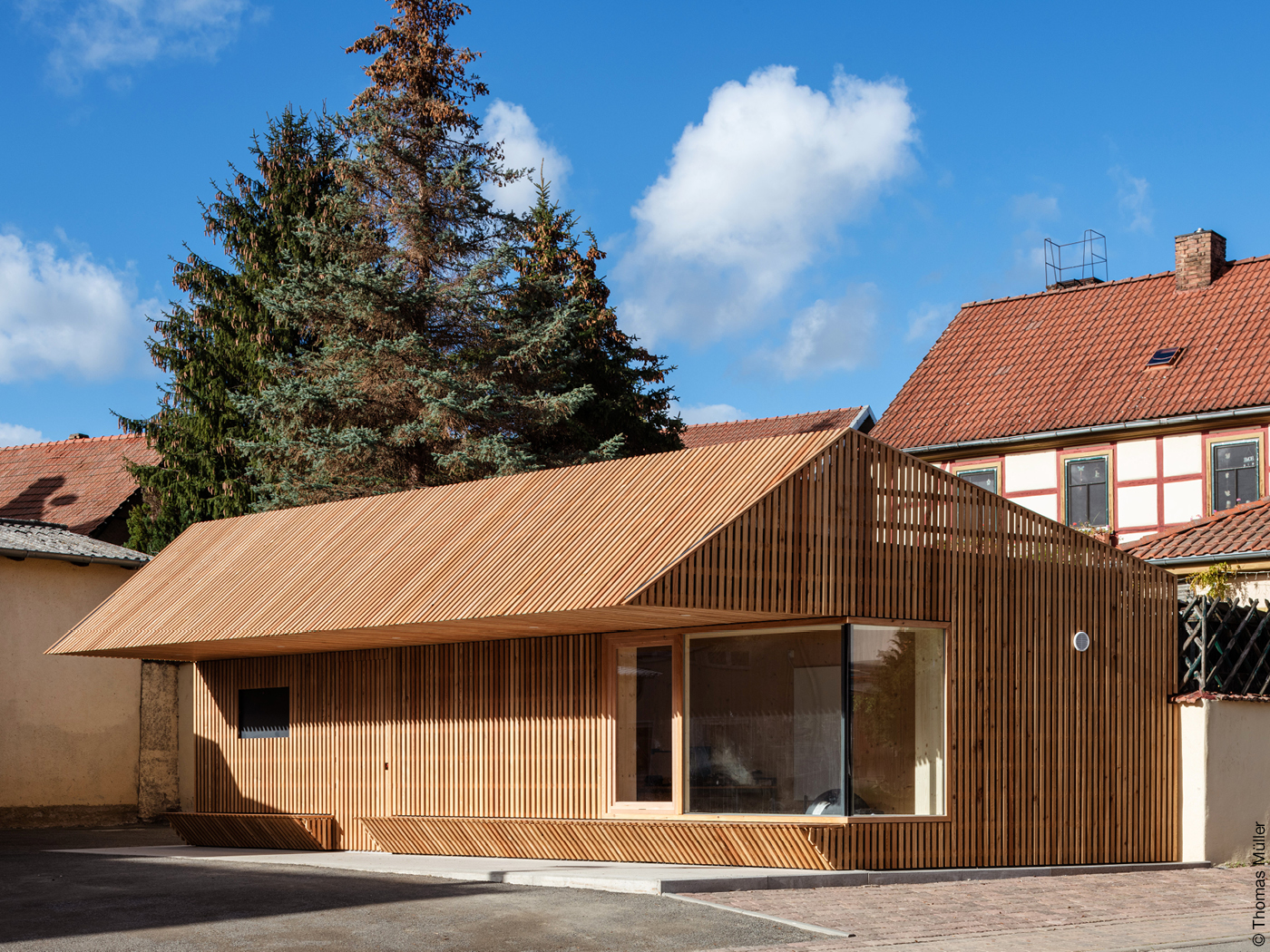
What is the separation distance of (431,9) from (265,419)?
32.2 ft

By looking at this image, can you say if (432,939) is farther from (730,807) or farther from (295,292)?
(295,292)

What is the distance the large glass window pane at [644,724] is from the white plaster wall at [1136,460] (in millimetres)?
14999

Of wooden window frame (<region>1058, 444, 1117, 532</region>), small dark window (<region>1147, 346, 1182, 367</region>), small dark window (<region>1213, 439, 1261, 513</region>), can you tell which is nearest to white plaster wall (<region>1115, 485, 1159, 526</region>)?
wooden window frame (<region>1058, 444, 1117, 532</region>)

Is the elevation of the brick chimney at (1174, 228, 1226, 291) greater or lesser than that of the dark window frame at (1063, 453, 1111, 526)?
greater

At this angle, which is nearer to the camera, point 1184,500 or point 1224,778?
point 1224,778

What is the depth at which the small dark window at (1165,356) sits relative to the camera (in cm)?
2902

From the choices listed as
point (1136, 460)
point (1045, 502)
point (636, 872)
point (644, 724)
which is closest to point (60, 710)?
point (644, 724)

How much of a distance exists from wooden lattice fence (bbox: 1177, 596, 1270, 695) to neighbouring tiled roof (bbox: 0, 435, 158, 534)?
82.7 ft

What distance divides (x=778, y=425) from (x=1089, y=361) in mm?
14934

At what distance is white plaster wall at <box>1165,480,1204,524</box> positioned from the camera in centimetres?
2695

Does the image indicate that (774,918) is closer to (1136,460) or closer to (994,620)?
(994,620)

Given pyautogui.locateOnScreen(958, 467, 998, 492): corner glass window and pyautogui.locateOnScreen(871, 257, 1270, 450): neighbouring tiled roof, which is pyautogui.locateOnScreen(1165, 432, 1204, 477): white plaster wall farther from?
pyautogui.locateOnScreen(958, 467, 998, 492): corner glass window

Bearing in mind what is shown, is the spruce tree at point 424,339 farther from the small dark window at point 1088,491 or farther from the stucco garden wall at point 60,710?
the small dark window at point 1088,491

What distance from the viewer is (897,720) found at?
47.5ft
